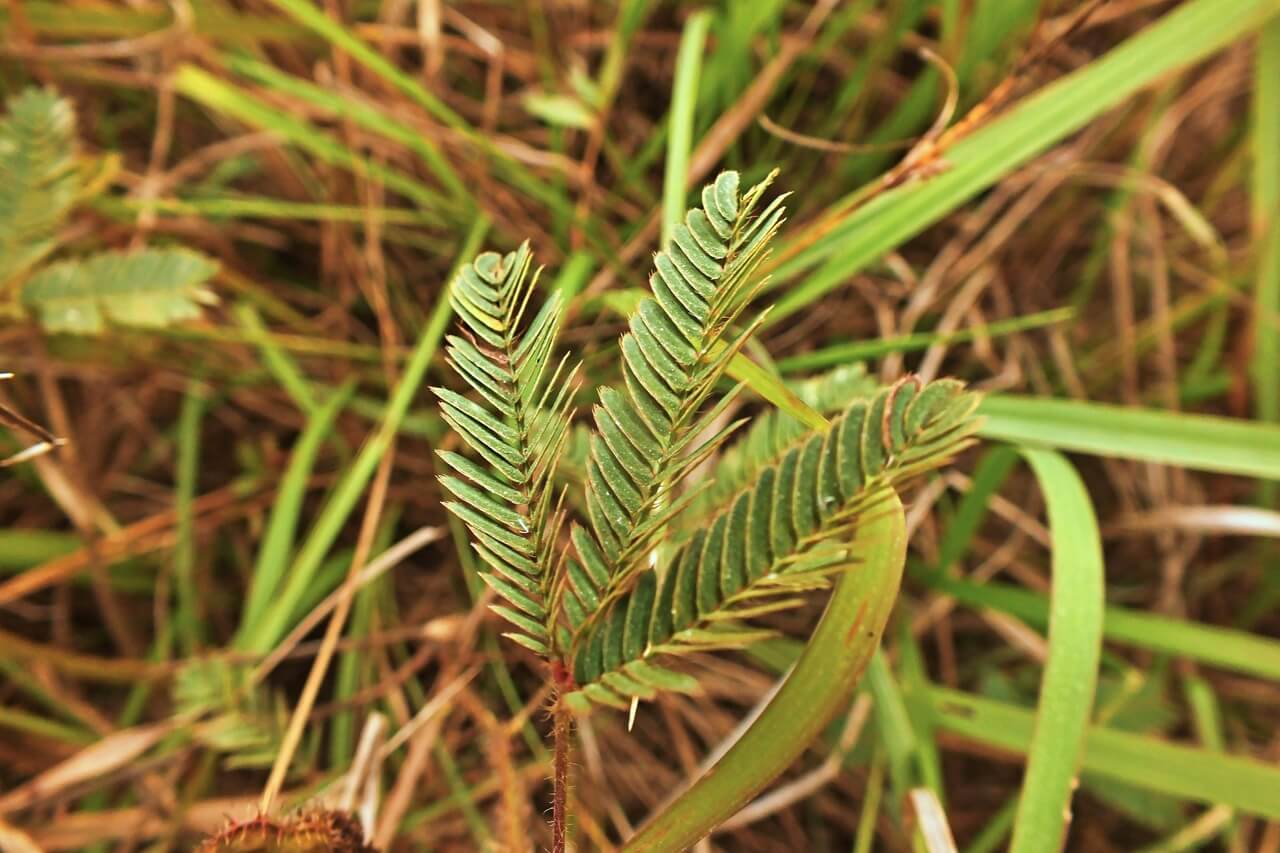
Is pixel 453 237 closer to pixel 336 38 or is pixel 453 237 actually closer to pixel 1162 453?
pixel 336 38

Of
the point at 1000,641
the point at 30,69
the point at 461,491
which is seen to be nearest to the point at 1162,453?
the point at 1000,641

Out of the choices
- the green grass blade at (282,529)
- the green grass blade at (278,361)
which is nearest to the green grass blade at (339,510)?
the green grass blade at (282,529)

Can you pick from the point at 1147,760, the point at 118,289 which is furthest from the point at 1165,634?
the point at 118,289

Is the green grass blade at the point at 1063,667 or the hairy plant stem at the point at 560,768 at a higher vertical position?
the green grass blade at the point at 1063,667

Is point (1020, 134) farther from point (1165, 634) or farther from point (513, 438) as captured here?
point (513, 438)

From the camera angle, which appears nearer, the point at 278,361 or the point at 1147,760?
the point at 1147,760

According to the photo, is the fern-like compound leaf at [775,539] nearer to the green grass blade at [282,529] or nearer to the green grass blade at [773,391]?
the green grass blade at [773,391]

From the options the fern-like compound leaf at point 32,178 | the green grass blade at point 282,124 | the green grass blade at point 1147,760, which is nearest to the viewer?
the green grass blade at point 1147,760
